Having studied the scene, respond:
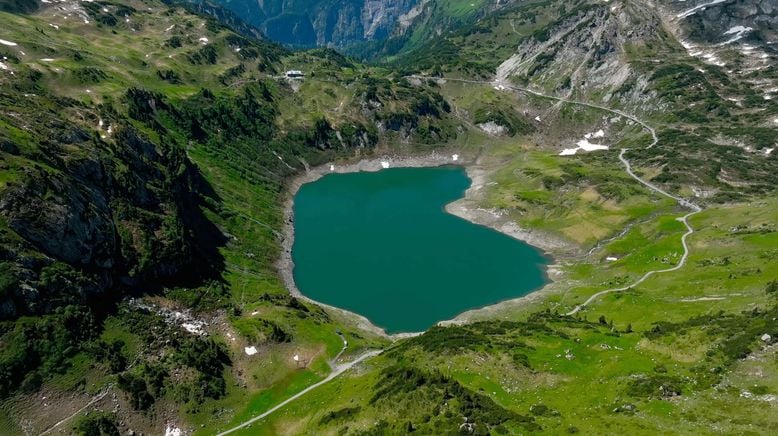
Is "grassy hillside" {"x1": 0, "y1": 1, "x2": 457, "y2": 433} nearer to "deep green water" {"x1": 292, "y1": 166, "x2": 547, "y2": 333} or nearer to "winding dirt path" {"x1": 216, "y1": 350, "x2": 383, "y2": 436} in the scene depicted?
"winding dirt path" {"x1": 216, "y1": 350, "x2": 383, "y2": 436}

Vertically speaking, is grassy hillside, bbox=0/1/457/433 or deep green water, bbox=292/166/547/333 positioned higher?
grassy hillside, bbox=0/1/457/433

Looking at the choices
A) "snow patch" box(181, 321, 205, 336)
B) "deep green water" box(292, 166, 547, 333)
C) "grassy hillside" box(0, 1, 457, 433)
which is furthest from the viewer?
"deep green water" box(292, 166, 547, 333)

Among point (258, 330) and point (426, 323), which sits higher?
point (258, 330)

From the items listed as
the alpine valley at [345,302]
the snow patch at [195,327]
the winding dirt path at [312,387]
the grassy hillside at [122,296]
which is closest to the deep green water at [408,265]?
the alpine valley at [345,302]

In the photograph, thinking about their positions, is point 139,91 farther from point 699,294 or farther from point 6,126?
point 699,294

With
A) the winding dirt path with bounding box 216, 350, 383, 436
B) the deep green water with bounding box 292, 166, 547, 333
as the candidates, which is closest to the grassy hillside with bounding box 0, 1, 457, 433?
the winding dirt path with bounding box 216, 350, 383, 436

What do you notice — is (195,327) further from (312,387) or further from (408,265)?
(408,265)

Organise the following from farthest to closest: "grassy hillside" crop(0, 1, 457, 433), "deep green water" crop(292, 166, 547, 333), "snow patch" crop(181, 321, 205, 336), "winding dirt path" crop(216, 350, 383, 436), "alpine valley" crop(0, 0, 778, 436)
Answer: "deep green water" crop(292, 166, 547, 333)
"snow patch" crop(181, 321, 205, 336)
"winding dirt path" crop(216, 350, 383, 436)
"grassy hillside" crop(0, 1, 457, 433)
"alpine valley" crop(0, 0, 778, 436)

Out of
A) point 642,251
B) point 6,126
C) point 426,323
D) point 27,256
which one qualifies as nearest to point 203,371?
point 27,256
